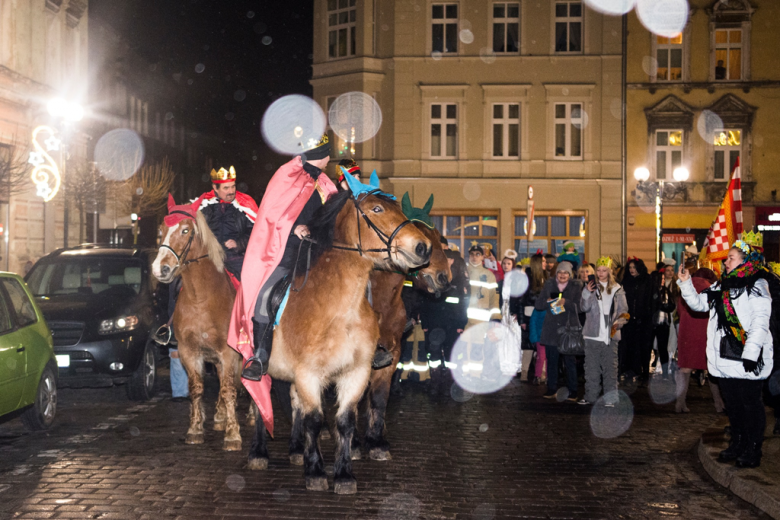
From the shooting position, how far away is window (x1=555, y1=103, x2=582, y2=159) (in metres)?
33.9

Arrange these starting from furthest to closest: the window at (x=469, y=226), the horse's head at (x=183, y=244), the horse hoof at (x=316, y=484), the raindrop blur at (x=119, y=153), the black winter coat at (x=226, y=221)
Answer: the raindrop blur at (x=119, y=153), the window at (x=469, y=226), the black winter coat at (x=226, y=221), the horse's head at (x=183, y=244), the horse hoof at (x=316, y=484)

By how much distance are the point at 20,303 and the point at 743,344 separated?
7.36 m

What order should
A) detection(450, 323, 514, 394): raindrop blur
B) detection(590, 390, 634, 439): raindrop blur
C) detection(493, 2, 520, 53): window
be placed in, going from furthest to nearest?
detection(493, 2, 520, 53): window
detection(450, 323, 514, 394): raindrop blur
detection(590, 390, 634, 439): raindrop blur

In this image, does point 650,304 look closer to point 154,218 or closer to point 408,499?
point 408,499

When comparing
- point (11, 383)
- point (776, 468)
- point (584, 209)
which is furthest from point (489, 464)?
point (584, 209)

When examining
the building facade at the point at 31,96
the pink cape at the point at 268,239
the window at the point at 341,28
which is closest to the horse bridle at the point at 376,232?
the pink cape at the point at 268,239

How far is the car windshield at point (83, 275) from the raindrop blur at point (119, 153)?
2253 cm

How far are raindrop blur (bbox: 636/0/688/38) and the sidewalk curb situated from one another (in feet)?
92.3

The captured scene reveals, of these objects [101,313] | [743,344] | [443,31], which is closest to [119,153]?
[443,31]

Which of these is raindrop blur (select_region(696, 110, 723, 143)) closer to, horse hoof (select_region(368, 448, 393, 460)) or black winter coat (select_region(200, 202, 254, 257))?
black winter coat (select_region(200, 202, 254, 257))

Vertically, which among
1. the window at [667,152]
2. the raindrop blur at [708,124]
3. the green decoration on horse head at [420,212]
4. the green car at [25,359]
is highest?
the raindrop blur at [708,124]

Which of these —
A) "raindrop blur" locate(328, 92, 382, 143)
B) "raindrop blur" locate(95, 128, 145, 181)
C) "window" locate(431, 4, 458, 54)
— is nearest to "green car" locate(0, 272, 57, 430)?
"raindrop blur" locate(328, 92, 382, 143)

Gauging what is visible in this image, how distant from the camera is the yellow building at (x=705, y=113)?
112ft

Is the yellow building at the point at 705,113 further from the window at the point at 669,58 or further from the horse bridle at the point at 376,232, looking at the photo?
the horse bridle at the point at 376,232
